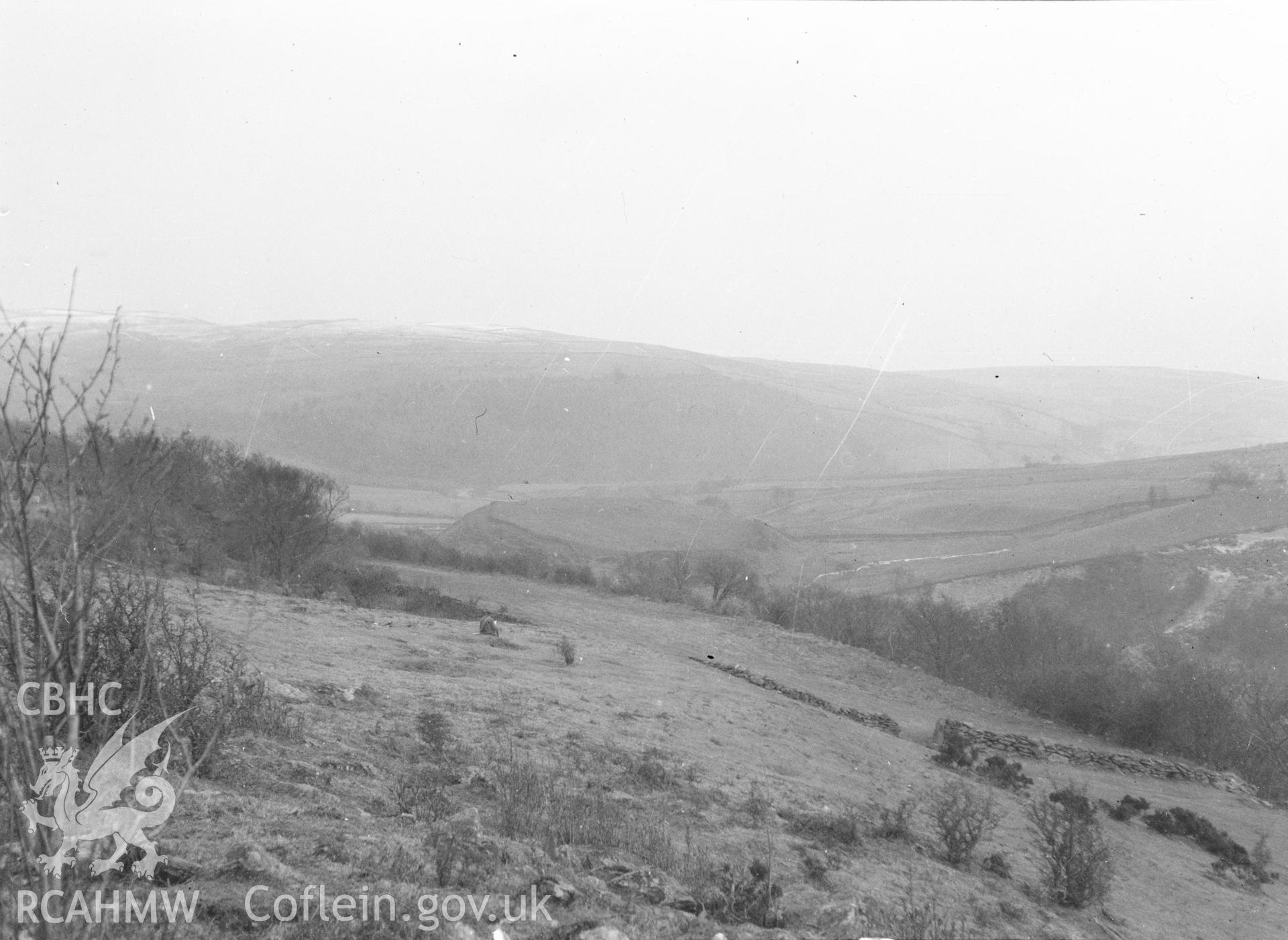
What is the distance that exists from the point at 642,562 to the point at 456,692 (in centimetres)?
2131

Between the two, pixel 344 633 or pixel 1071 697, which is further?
pixel 1071 697

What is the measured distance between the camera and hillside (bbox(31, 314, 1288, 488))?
52750 mm

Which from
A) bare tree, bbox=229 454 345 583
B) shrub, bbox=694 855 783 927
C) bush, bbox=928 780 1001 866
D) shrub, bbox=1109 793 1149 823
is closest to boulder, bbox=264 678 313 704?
shrub, bbox=694 855 783 927

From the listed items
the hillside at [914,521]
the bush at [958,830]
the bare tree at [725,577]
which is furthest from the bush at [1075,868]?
the hillside at [914,521]

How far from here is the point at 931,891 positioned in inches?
222

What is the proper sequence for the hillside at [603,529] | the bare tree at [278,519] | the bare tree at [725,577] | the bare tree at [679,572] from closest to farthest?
the bare tree at [278,519] < the bare tree at [725,577] < the bare tree at [679,572] < the hillside at [603,529]

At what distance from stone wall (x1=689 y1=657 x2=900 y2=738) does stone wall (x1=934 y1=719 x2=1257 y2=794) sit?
817 mm

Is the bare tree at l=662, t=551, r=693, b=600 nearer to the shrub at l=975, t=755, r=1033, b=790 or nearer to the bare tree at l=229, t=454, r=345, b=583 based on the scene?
the bare tree at l=229, t=454, r=345, b=583

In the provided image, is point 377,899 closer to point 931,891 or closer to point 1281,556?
point 931,891

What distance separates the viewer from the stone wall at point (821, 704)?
13.9 metres

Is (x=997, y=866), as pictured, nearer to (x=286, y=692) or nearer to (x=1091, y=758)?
(x=286, y=692)

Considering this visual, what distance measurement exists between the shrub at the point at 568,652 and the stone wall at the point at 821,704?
3247 millimetres

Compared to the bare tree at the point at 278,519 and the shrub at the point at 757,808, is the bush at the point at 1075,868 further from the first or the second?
the bare tree at the point at 278,519

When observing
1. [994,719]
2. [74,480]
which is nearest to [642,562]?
[994,719]
